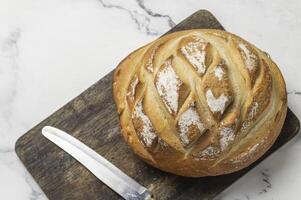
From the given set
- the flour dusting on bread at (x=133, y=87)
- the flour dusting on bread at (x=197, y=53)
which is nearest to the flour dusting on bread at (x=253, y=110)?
the flour dusting on bread at (x=197, y=53)

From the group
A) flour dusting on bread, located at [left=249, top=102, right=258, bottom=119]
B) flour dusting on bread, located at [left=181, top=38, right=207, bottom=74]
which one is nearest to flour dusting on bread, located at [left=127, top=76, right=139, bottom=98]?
flour dusting on bread, located at [left=181, top=38, right=207, bottom=74]

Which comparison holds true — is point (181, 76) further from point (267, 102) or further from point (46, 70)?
point (46, 70)

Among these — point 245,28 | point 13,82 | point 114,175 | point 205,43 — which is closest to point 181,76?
point 205,43

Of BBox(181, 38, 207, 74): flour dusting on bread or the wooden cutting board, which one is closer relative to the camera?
BBox(181, 38, 207, 74): flour dusting on bread

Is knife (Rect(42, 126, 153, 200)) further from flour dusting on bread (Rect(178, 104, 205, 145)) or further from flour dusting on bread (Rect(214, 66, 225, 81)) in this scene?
flour dusting on bread (Rect(214, 66, 225, 81))

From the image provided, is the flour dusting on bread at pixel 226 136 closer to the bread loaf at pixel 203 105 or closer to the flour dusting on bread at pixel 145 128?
the bread loaf at pixel 203 105
